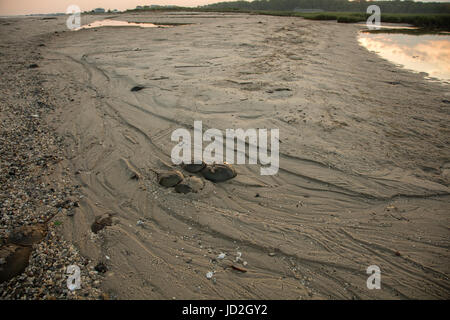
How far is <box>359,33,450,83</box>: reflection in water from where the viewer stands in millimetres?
9303

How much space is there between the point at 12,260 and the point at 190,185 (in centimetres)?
209

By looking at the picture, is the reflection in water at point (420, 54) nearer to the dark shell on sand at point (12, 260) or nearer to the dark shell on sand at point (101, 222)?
the dark shell on sand at point (101, 222)

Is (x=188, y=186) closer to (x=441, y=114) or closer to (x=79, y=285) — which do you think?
(x=79, y=285)

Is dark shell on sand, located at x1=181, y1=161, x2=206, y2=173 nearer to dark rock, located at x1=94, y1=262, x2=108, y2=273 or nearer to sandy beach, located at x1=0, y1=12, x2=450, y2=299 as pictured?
sandy beach, located at x1=0, y1=12, x2=450, y2=299

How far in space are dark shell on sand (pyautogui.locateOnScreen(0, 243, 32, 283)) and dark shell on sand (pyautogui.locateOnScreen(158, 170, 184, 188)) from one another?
1.68 m

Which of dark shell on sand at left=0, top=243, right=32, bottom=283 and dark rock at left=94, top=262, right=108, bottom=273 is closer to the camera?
dark shell on sand at left=0, top=243, right=32, bottom=283

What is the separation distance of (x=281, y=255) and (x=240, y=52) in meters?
9.02

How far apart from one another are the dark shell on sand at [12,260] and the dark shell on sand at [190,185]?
1792 millimetres

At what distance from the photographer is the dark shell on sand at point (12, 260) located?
2379 millimetres

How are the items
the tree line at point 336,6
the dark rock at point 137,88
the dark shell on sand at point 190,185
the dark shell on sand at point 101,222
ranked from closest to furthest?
the dark shell on sand at point 101,222
the dark shell on sand at point 190,185
the dark rock at point 137,88
the tree line at point 336,6

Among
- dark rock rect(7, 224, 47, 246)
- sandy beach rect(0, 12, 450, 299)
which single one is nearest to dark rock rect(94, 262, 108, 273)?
sandy beach rect(0, 12, 450, 299)

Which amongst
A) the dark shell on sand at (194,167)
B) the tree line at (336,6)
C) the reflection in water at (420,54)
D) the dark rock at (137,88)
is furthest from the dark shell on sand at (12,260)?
the tree line at (336,6)

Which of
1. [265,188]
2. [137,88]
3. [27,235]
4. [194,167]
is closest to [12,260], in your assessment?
[27,235]

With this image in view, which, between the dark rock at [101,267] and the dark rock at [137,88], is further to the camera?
the dark rock at [137,88]
